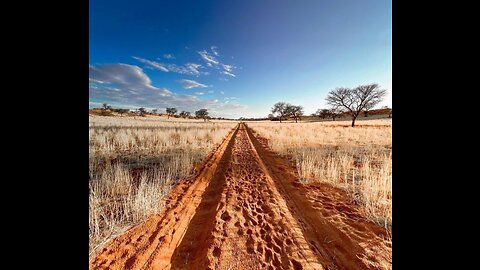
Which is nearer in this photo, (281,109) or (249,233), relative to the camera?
(249,233)

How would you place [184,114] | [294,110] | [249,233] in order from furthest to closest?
[184,114] < [294,110] < [249,233]

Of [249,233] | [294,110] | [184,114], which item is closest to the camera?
[249,233]

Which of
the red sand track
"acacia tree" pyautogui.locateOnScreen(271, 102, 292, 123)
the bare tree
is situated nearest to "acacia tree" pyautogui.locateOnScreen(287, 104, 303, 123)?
"acacia tree" pyautogui.locateOnScreen(271, 102, 292, 123)

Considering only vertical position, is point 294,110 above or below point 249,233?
above

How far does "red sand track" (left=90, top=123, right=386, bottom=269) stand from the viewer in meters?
2.22

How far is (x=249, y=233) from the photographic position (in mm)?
2744

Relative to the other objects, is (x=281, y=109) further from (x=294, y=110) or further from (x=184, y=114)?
(x=184, y=114)

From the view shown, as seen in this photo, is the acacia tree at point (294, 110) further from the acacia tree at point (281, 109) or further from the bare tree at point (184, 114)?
the bare tree at point (184, 114)

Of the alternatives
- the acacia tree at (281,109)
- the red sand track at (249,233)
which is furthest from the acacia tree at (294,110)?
the red sand track at (249,233)

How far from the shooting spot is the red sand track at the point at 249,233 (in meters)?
2.22

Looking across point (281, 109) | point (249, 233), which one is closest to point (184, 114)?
point (281, 109)
